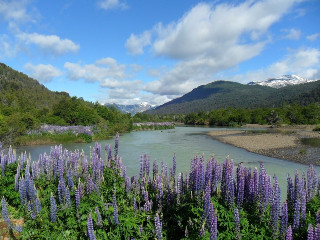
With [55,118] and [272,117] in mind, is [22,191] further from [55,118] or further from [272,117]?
[272,117]

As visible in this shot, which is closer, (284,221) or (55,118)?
(284,221)

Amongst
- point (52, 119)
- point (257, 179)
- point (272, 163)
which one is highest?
point (52, 119)

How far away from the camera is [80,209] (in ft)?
20.5

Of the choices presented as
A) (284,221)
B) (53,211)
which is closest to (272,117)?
(284,221)

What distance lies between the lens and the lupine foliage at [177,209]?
17.6 ft

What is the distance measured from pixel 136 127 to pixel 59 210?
61.4m

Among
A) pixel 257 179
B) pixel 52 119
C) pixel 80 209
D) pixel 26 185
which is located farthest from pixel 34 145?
pixel 257 179

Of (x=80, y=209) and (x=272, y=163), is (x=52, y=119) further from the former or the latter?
(x=80, y=209)

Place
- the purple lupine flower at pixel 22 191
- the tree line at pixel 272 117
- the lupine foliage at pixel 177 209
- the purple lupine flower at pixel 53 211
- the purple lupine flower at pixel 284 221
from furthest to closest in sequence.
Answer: the tree line at pixel 272 117
the purple lupine flower at pixel 22 191
the purple lupine flower at pixel 53 211
the lupine foliage at pixel 177 209
the purple lupine flower at pixel 284 221

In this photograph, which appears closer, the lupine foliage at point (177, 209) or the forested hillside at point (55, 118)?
the lupine foliage at point (177, 209)

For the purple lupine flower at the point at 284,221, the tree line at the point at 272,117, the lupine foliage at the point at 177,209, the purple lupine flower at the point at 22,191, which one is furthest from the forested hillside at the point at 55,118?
the tree line at the point at 272,117

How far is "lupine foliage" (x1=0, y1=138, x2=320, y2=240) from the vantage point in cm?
537

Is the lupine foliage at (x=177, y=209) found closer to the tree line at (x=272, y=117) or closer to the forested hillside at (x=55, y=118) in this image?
the forested hillside at (x=55, y=118)

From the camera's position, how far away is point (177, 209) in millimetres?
7008
